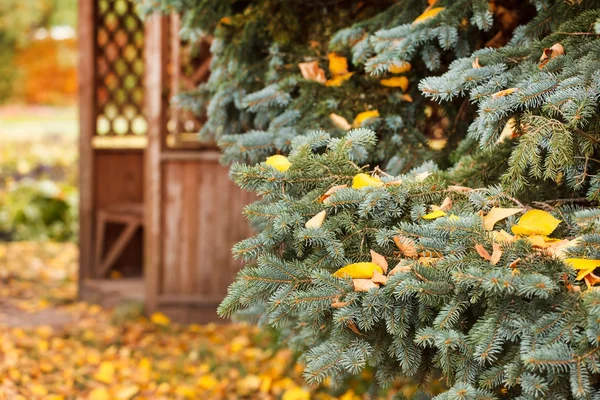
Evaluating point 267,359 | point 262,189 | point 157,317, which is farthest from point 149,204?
point 262,189

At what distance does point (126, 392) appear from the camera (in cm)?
358

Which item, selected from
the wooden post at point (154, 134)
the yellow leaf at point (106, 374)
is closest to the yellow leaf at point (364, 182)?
the yellow leaf at point (106, 374)

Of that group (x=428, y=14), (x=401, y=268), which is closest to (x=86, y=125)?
(x=428, y=14)

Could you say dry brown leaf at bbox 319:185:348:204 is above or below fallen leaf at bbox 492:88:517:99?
below

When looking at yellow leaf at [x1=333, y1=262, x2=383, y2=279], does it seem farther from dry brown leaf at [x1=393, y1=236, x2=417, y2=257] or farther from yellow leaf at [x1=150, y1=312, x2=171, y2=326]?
yellow leaf at [x1=150, y1=312, x2=171, y2=326]

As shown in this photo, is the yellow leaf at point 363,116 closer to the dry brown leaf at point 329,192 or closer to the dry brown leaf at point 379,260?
the dry brown leaf at point 329,192

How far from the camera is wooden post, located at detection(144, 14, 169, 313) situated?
496 cm

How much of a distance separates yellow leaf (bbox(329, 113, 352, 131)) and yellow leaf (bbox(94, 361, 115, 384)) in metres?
2.13

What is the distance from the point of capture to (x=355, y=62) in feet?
8.05

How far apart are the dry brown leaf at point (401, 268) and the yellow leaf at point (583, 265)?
38 centimetres

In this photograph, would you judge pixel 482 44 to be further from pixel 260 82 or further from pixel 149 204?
pixel 149 204

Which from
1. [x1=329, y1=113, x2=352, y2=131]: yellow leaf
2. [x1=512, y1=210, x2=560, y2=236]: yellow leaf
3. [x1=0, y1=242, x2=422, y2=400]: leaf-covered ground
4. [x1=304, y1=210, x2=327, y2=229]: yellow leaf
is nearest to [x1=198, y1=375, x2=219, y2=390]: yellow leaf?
[x1=0, y1=242, x2=422, y2=400]: leaf-covered ground

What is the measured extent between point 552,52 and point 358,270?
2.75ft

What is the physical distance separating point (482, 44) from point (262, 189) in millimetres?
Answer: 1289
